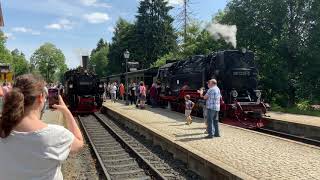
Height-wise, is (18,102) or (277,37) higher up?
(277,37)

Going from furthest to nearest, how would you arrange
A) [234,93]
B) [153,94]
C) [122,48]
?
[122,48]
[153,94]
[234,93]

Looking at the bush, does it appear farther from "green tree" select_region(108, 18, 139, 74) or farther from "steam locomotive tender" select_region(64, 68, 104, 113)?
"green tree" select_region(108, 18, 139, 74)

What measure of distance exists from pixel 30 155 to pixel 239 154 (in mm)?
8333

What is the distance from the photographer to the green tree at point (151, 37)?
71812mm

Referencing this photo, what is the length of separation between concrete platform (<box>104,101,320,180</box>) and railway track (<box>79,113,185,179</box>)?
1.99ft

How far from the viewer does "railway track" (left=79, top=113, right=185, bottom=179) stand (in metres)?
10.8

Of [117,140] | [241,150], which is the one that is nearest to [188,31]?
[117,140]

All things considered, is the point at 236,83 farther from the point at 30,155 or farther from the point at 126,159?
the point at 30,155

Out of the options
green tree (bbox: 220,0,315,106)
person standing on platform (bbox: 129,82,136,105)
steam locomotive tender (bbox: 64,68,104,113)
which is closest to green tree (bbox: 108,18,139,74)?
person standing on platform (bbox: 129,82,136,105)

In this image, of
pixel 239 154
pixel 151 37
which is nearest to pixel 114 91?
pixel 239 154

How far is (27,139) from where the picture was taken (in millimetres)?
3213

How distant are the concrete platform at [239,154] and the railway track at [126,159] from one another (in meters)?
0.61

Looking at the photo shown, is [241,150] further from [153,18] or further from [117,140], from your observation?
[153,18]

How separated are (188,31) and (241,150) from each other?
41109 millimetres
